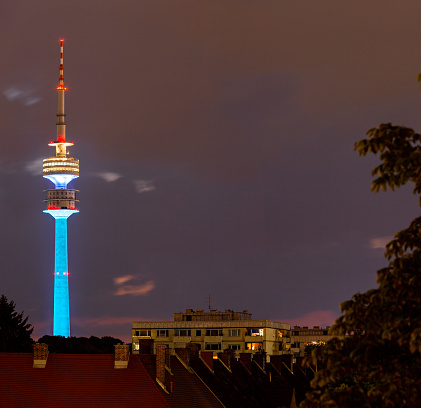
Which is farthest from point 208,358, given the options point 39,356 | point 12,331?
point 12,331

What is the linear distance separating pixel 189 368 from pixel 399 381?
221 ft

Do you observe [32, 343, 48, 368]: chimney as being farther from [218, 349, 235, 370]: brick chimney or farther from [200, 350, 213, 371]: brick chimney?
[218, 349, 235, 370]: brick chimney

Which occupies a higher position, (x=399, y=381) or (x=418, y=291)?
(x=418, y=291)

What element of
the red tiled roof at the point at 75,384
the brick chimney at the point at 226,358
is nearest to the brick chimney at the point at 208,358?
the brick chimney at the point at 226,358

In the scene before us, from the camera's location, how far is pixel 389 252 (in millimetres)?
20828

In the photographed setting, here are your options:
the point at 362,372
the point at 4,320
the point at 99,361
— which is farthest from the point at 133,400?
the point at 4,320

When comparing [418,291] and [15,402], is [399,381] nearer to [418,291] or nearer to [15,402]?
[418,291]

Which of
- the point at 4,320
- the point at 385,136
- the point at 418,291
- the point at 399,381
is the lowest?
the point at 399,381

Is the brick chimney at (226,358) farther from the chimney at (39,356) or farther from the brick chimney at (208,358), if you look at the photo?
the chimney at (39,356)

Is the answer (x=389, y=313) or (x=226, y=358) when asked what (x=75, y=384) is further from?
(x=389, y=313)

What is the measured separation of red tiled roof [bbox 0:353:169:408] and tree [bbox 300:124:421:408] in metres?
49.1

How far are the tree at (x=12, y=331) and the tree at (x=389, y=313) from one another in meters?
121

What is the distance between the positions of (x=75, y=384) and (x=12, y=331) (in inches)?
3001

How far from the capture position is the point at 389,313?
20656 mm
